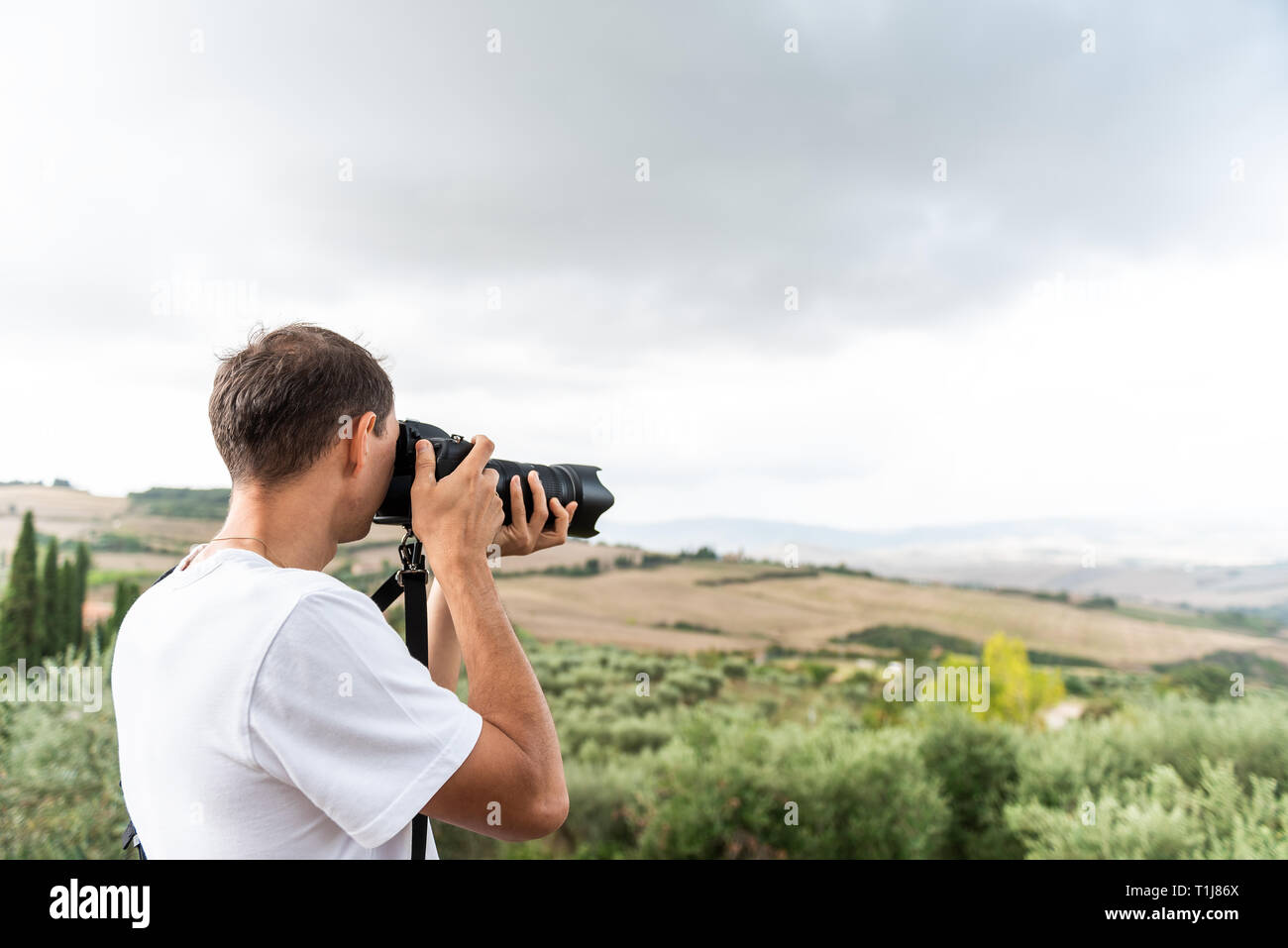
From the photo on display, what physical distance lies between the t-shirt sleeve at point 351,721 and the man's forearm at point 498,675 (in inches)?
2.9

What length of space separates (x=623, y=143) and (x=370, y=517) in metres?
3.69

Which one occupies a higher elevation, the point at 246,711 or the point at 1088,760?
the point at 246,711

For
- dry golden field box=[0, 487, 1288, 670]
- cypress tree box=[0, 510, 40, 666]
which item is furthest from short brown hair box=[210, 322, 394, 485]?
dry golden field box=[0, 487, 1288, 670]

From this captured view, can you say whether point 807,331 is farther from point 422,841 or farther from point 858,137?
point 422,841

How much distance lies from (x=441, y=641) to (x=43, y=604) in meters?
3.53

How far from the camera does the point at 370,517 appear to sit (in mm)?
1059

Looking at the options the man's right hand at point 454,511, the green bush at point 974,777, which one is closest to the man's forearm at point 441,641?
the man's right hand at point 454,511

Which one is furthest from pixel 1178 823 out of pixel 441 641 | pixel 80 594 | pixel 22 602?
pixel 22 602

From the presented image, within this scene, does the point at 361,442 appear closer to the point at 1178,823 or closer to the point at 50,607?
the point at 1178,823

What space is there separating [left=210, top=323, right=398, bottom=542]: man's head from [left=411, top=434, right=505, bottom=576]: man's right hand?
6cm
